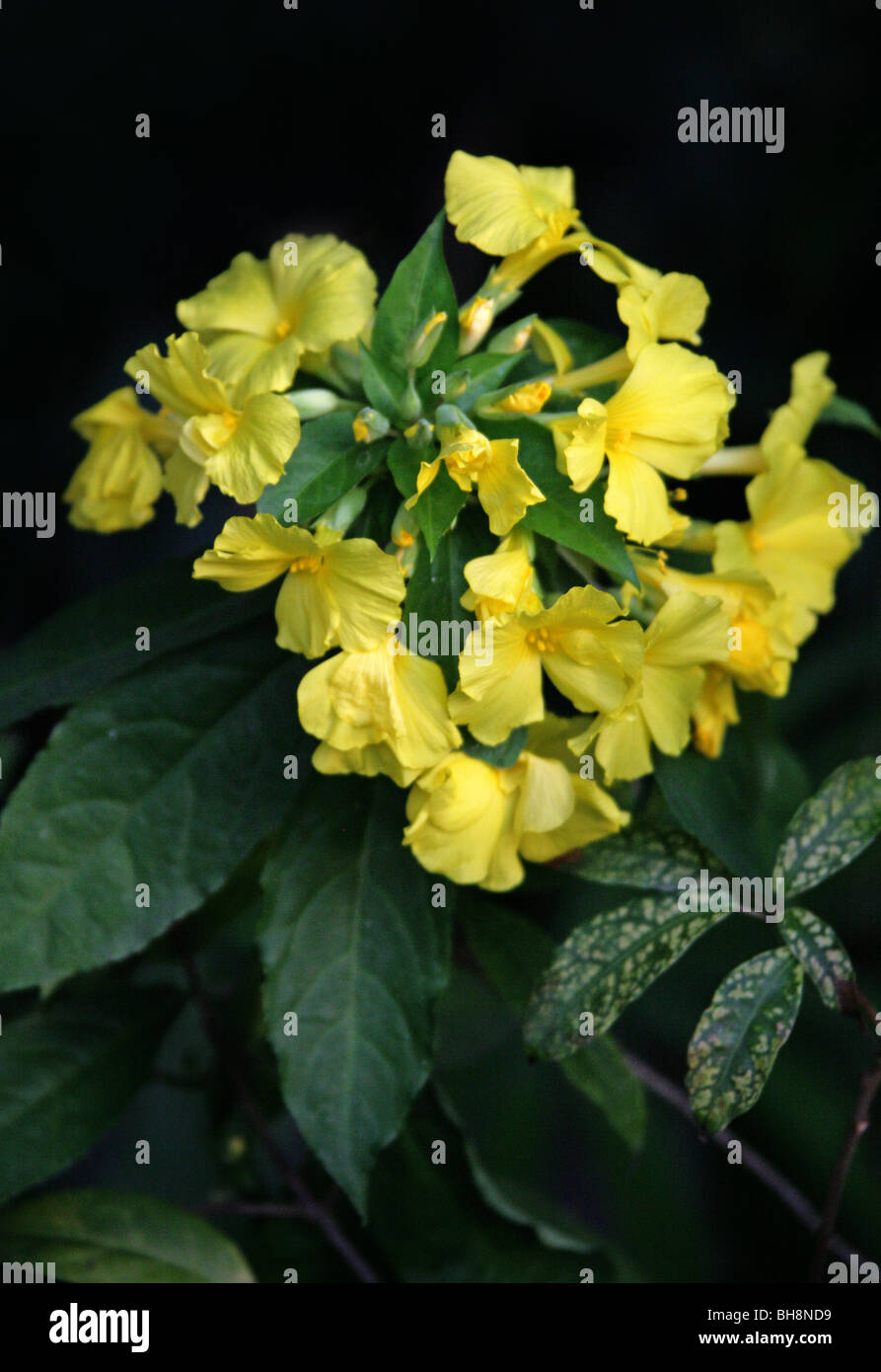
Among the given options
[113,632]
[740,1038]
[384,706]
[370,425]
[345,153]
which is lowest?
[740,1038]

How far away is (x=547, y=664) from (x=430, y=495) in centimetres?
15

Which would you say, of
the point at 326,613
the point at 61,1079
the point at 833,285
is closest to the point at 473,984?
the point at 61,1079

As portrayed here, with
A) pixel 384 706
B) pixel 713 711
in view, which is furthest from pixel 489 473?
pixel 713 711

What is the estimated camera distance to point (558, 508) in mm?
835

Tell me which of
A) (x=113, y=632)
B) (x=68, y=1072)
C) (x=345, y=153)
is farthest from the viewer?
(x=345, y=153)

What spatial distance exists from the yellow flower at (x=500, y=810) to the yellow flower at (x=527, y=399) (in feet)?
0.79

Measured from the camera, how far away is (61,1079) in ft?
3.77

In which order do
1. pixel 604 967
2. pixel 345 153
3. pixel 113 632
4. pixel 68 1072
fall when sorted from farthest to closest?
pixel 345 153
pixel 68 1072
pixel 113 632
pixel 604 967

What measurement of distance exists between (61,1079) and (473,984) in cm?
62

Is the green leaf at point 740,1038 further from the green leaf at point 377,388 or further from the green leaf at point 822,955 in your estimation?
the green leaf at point 377,388

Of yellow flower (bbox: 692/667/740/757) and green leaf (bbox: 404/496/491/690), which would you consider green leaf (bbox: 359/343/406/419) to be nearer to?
green leaf (bbox: 404/496/491/690)

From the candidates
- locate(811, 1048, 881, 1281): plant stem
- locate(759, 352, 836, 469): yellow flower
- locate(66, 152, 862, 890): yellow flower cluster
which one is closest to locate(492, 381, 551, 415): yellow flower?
locate(66, 152, 862, 890): yellow flower cluster

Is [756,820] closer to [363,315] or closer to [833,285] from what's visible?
[363,315]

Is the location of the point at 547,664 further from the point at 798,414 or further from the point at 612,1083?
the point at 612,1083
